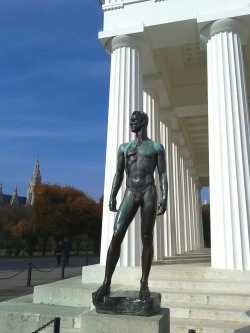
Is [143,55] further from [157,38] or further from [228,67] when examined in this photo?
[228,67]

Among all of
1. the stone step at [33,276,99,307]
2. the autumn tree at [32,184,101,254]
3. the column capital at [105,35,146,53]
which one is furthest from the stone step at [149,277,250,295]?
the autumn tree at [32,184,101,254]

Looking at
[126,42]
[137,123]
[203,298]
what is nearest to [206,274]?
[203,298]

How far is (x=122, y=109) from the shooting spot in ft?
39.3

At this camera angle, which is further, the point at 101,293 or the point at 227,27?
the point at 227,27

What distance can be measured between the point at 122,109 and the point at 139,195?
6.91 m

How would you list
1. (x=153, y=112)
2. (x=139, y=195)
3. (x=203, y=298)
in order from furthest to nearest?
(x=153, y=112) → (x=203, y=298) → (x=139, y=195)

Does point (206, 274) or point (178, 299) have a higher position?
point (206, 274)

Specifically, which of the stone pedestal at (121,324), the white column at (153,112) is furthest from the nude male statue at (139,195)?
the white column at (153,112)

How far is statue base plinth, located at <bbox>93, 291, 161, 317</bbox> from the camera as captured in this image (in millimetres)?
4820

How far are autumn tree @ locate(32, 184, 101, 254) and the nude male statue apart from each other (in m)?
56.9

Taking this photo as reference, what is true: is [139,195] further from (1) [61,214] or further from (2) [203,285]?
(1) [61,214]

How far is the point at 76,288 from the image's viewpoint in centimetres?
917

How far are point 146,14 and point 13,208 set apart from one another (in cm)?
7480

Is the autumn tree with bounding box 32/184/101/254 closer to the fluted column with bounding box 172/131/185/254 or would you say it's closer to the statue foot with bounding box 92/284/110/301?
the fluted column with bounding box 172/131/185/254
